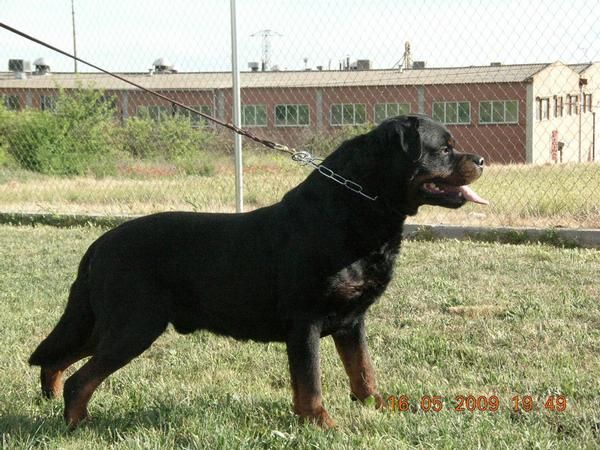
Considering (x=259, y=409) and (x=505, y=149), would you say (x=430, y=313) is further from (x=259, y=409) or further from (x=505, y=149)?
(x=505, y=149)

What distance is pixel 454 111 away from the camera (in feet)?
47.0

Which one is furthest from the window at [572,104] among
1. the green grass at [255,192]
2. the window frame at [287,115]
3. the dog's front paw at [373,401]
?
the dog's front paw at [373,401]

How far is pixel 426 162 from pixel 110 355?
5.42 feet

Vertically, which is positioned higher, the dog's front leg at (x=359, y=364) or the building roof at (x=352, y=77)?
the building roof at (x=352, y=77)

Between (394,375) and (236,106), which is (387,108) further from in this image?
(394,375)

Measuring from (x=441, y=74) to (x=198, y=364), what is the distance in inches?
255

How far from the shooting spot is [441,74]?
9.96m

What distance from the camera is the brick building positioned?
10445 millimetres

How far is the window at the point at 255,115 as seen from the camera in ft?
44.6

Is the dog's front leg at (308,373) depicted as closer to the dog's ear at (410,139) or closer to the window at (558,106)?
the dog's ear at (410,139)

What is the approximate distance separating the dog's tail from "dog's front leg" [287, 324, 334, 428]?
3.44ft

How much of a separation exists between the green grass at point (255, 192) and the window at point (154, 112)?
2.67 feet

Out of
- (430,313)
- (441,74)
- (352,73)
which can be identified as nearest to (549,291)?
(430,313)

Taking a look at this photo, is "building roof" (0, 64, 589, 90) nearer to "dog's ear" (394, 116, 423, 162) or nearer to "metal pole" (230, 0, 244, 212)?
"metal pole" (230, 0, 244, 212)
